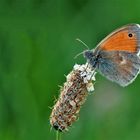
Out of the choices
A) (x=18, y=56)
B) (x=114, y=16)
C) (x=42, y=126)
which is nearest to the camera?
(x=42, y=126)

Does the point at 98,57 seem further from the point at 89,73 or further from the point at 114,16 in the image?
the point at 114,16

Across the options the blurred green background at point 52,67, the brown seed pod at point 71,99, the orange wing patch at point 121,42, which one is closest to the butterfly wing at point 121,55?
the orange wing patch at point 121,42

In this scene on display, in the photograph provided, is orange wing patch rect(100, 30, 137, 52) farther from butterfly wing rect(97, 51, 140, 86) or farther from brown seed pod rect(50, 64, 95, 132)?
brown seed pod rect(50, 64, 95, 132)

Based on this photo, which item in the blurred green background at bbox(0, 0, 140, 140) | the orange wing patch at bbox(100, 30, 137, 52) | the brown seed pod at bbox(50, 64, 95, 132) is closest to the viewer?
the brown seed pod at bbox(50, 64, 95, 132)

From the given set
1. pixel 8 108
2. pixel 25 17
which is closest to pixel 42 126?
pixel 8 108

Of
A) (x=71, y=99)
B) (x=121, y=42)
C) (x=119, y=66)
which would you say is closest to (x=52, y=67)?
(x=119, y=66)

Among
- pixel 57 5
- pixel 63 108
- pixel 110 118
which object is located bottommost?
pixel 110 118

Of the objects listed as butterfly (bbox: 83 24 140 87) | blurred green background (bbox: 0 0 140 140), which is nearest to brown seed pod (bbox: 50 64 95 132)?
butterfly (bbox: 83 24 140 87)

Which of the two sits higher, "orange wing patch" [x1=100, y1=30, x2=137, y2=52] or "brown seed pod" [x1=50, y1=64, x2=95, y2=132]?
"orange wing patch" [x1=100, y1=30, x2=137, y2=52]
